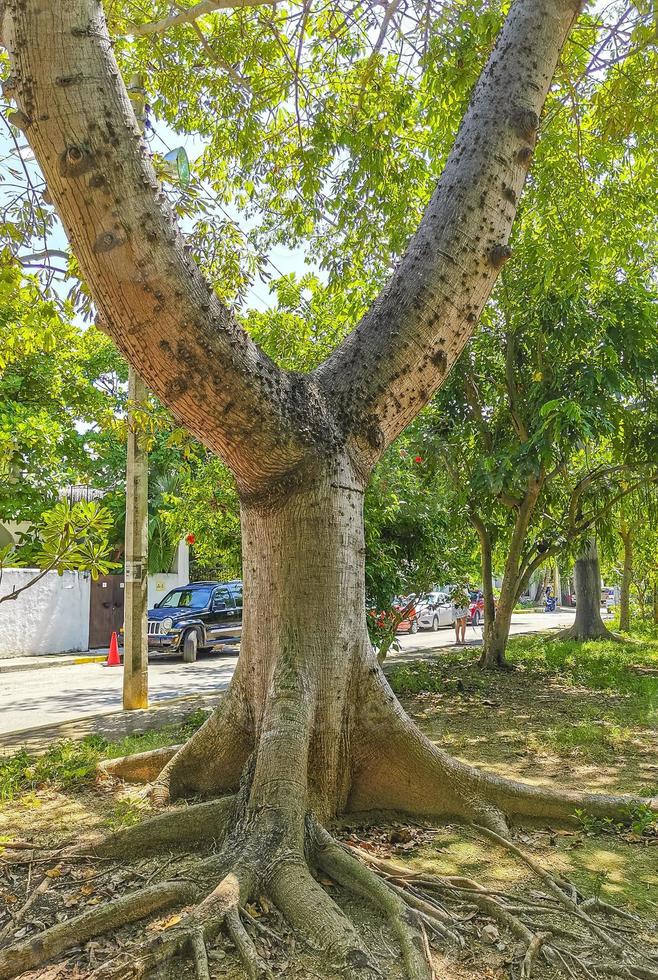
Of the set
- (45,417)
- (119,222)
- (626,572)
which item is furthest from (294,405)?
(626,572)

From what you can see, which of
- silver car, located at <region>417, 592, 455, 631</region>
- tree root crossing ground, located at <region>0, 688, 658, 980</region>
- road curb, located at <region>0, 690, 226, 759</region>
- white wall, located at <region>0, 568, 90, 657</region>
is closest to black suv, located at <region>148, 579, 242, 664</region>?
white wall, located at <region>0, 568, 90, 657</region>

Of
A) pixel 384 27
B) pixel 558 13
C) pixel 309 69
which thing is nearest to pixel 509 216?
pixel 558 13

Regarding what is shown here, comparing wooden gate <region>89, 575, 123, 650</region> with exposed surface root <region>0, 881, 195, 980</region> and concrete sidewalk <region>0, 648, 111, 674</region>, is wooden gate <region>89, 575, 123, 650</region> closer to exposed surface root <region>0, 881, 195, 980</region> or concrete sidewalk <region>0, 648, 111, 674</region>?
concrete sidewalk <region>0, 648, 111, 674</region>

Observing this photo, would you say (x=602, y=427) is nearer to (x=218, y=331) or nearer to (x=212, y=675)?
(x=218, y=331)

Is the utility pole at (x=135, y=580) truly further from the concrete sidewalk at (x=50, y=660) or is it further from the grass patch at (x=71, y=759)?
the concrete sidewalk at (x=50, y=660)

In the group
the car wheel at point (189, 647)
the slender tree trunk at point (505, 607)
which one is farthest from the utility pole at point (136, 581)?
the car wheel at point (189, 647)

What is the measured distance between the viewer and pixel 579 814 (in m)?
4.07

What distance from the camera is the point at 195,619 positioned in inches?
650

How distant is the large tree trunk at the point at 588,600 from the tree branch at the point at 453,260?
13.6 m

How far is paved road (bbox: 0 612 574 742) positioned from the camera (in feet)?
28.9

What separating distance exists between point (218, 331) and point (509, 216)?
1.96 m

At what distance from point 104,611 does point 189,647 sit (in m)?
4.64

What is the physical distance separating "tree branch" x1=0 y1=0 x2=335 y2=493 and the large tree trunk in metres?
14.7

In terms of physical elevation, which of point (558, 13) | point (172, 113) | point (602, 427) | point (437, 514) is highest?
point (172, 113)
